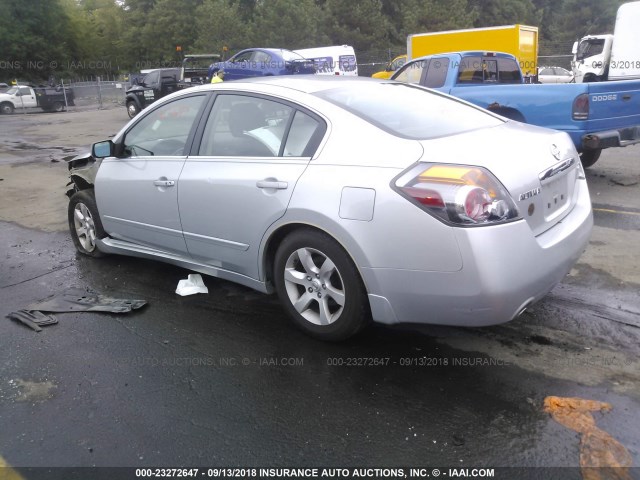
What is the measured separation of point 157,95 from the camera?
919 inches

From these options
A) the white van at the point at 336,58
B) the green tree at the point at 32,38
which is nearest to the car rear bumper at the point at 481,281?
the white van at the point at 336,58

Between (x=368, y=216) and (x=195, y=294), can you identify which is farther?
(x=195, y=294)

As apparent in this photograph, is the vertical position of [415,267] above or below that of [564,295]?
above

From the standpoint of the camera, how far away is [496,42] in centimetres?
1841

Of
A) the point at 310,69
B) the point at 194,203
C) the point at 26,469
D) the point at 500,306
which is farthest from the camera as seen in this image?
the point at 310,69

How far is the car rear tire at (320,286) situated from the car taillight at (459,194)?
56 centimetres

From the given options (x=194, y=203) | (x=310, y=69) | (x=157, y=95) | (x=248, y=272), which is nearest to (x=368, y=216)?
(x=248, y=272)

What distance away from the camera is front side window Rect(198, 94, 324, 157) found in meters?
3.53

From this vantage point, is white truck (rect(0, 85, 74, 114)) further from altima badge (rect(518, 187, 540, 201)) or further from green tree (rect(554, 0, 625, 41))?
green tree (rect(554, 0, 625, 41))

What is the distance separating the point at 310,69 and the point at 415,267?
18232 mm

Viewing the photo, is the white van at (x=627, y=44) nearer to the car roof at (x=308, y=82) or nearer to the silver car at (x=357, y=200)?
the car roof at (x=308, y=82)

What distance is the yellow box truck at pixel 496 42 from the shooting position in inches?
708

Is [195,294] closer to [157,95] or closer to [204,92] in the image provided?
[204,92]

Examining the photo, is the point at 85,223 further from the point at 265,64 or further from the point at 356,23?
the point at 356,23
